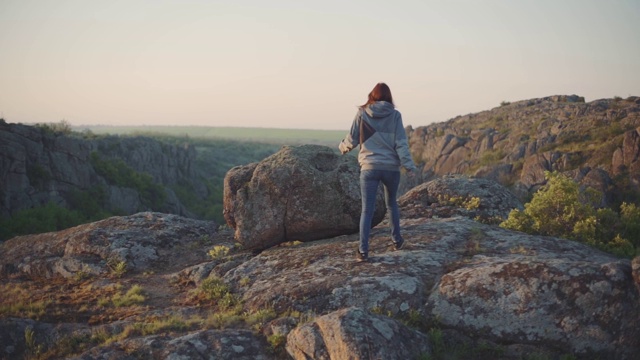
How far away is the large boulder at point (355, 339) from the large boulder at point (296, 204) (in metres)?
5.00

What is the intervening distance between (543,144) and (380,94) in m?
58.4

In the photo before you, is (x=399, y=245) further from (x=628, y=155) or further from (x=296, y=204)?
(x=628, y=155)

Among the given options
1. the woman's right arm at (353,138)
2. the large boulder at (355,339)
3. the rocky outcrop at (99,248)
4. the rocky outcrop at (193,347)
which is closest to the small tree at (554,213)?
the woman's right arm at (353,138)

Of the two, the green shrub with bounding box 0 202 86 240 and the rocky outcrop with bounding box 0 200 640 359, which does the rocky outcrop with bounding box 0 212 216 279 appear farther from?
the green shrub with bounding box 0 202 86 240

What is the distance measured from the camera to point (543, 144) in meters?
60.7

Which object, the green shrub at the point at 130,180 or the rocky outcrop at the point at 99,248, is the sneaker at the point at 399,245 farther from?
the green shrub at the point at 130,180

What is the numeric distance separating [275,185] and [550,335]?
7.49m


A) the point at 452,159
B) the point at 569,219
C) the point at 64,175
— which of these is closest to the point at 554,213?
the point at 569,219

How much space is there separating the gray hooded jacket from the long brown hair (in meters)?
0.11

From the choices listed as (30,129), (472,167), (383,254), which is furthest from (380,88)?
(472,167)

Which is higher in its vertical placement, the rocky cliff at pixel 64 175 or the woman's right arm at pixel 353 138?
the woman's right arm at pixel 353 138

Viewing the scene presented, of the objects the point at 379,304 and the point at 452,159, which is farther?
the point at 452,159

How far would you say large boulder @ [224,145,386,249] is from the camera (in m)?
12.4

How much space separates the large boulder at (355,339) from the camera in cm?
684
